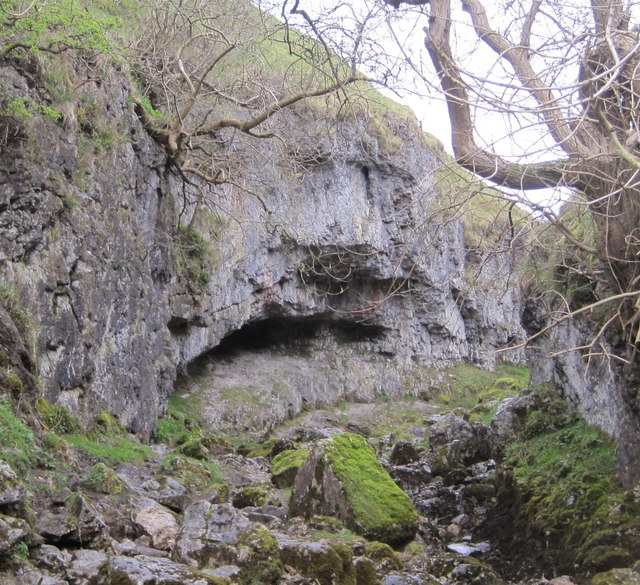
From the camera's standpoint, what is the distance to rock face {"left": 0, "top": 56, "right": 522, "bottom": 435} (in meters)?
8.05

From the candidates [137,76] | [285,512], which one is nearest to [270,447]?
[285,512]

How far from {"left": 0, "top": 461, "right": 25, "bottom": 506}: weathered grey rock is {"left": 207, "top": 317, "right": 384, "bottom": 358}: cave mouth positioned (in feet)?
48.1

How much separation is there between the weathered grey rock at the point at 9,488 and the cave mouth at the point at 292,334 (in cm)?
1468

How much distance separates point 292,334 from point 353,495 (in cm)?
1460

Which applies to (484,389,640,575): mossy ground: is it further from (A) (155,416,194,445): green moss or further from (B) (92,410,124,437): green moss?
(A) (155,416,194,445): green moss

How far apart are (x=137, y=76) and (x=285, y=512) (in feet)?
28.2

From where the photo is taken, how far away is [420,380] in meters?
22.6

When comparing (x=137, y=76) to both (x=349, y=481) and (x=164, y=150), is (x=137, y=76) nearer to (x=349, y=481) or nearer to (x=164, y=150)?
(x=164, y=150)

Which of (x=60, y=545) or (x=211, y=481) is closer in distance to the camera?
A: (x=60, y=545)

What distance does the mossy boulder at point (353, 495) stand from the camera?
644 centimetres

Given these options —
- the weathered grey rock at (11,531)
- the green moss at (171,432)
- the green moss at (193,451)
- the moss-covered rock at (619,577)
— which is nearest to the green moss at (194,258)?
the green moss at (171,432)

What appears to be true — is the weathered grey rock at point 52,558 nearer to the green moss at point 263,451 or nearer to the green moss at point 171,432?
the green moss at point 171,432

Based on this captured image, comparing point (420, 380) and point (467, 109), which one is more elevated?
point (467, 109)

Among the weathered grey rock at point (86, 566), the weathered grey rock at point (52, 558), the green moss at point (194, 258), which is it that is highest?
the green moss at point (194, 258)
